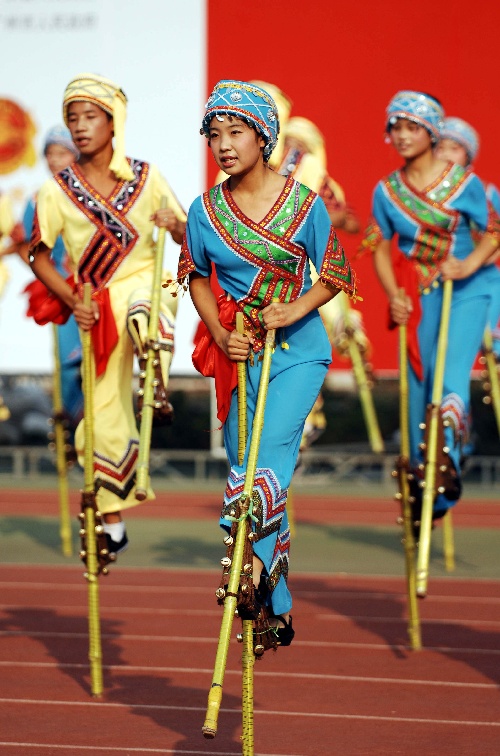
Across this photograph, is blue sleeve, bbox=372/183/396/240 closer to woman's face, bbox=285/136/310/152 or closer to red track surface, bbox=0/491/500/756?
Result: red track surface, bbox=0/491/500/756

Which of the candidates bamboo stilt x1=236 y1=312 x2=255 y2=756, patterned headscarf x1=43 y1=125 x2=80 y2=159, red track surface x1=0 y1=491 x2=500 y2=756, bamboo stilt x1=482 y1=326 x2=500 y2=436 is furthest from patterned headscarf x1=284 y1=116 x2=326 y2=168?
bamboo stilt x1=236 y1=312 x2=255 y2=756

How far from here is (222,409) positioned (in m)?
4.95

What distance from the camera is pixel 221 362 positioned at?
16.1 feet

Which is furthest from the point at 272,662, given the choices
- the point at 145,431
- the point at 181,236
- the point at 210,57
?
the point at 210,57

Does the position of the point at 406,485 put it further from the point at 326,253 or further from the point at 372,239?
the point at 326,253

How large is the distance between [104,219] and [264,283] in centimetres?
184

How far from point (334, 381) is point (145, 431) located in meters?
8.10

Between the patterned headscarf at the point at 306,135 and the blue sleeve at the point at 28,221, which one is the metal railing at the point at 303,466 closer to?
the patterned headscarf at the point at 306,135

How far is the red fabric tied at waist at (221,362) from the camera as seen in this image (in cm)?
486

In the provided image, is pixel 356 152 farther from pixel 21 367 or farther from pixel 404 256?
pixel 404 256

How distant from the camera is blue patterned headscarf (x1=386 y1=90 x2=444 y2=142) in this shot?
23.9 ft

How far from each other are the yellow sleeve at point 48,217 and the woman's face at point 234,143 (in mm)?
1761

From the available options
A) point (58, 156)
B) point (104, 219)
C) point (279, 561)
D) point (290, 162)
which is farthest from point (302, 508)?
point (279, 561)

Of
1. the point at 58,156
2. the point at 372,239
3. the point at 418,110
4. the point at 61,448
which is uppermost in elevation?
the point at 418,110
